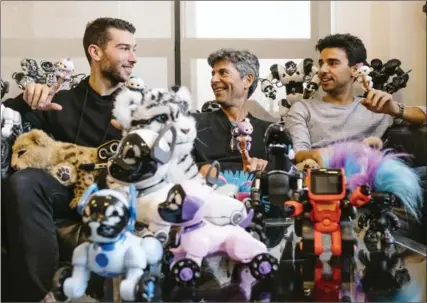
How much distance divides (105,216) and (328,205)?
32 cm

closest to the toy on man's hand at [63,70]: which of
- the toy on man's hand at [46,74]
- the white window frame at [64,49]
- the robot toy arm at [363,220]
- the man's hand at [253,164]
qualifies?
the toy on man's hand at [46,74]

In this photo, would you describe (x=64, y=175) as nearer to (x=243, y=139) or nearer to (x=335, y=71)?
(x=243, y=139)

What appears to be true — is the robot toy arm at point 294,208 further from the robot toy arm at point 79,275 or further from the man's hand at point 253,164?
the robot toy arm at point 79,275

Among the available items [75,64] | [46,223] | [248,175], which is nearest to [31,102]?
[75,64]

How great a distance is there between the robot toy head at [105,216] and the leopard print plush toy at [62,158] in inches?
9.5

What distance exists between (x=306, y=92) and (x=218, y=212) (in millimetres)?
477

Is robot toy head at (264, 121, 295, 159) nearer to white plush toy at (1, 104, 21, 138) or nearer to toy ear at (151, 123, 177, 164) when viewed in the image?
toy ear at (151, 123, 177, 164)

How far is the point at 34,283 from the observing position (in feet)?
2.78

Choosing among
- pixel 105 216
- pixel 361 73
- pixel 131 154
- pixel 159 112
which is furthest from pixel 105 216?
pixel 361 73

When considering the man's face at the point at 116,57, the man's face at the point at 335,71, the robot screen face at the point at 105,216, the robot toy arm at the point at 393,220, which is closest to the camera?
the robot screen face at the point at 105,216

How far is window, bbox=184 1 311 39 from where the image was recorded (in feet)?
4.06

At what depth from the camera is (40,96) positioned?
1.01 metres

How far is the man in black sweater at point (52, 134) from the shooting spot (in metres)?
0.86

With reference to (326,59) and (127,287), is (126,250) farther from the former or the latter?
(326,59)
